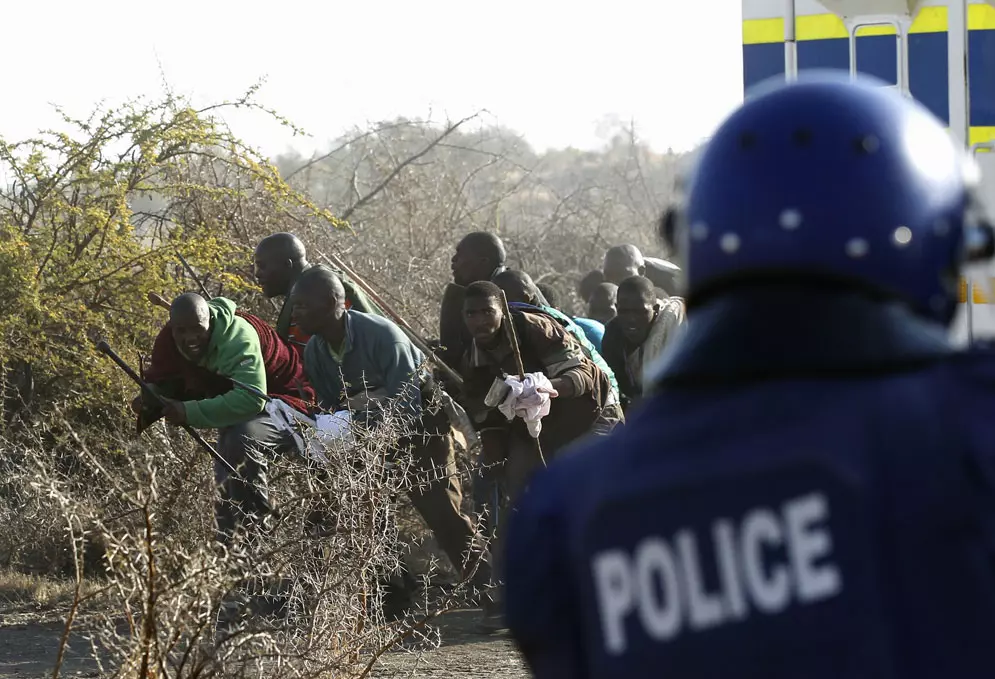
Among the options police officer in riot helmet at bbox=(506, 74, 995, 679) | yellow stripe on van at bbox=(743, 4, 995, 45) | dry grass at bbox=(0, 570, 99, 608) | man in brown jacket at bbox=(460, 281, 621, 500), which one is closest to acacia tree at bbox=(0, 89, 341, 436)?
dry grass at bbox=(0, 570, 99, 608)

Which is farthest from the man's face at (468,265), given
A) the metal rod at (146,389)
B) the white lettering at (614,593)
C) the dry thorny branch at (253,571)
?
the white lettering at (614,593)

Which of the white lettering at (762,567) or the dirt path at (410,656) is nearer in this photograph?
the white lettering at (762,567)

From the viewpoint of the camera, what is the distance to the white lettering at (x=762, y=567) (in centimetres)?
117

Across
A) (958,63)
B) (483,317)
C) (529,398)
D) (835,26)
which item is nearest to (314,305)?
(483,317)

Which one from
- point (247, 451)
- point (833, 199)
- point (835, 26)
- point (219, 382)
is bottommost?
point (247, 451)

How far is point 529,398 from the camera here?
6.27 metres

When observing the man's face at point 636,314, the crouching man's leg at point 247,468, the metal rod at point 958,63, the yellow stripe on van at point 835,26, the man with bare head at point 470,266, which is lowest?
the crouching man's leg at point 247,468

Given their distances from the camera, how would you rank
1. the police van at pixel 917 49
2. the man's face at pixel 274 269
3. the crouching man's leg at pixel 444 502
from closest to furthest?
the police van at pixel 917 49 → the crouching man's leg at pixel 444 502 → the man's face at pixel 274 269

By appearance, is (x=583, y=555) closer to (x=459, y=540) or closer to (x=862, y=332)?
(x=862, y=332)

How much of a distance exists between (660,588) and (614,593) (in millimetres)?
45

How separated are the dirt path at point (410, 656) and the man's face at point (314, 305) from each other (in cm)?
149

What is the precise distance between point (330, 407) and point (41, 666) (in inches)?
61.7

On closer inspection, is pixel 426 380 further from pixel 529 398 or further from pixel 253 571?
pixel 253 571

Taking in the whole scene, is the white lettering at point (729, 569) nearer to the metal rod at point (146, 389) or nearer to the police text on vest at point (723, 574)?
the police text on vest at point (723, 574)
